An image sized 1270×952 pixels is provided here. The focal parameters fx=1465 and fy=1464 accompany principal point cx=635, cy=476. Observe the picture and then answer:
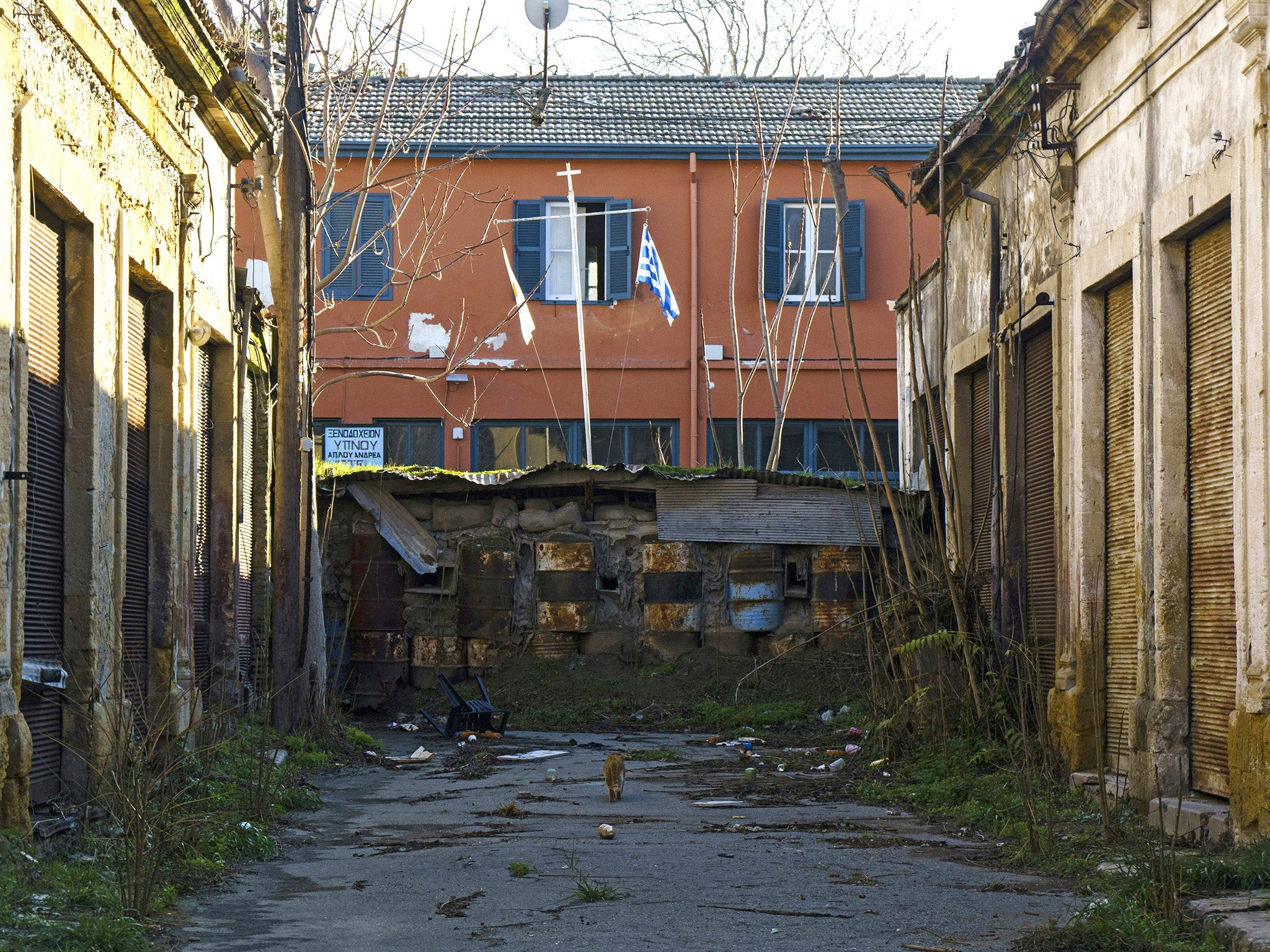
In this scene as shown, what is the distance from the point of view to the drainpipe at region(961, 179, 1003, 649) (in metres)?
11.1

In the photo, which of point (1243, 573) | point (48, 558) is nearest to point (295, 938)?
point (48, 558)

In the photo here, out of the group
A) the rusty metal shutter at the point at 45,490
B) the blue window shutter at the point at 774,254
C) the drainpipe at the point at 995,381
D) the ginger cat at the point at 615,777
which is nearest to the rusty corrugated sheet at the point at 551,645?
the drainpipe at the point at 995,381

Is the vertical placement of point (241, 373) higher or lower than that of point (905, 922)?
higher

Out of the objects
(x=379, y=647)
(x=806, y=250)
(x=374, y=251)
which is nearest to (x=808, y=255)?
(x=806, y=250)

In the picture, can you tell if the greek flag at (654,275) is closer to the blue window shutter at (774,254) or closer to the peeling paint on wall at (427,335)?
the blue window shutter at (774,254)

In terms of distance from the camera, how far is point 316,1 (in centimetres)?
1244

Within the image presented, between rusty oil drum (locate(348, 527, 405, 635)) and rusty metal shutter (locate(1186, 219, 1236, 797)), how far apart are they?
8.98m

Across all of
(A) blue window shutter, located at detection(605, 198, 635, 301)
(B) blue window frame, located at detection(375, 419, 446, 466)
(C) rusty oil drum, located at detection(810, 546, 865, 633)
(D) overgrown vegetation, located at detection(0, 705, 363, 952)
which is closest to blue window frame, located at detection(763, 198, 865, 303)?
(A) blue window shutter, located at detection(605, 198, 635, 301)

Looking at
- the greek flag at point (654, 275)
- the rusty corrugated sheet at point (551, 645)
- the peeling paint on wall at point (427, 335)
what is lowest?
the rusty corrugated sheet at point (551, 645)

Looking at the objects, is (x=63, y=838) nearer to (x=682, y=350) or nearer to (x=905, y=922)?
(x=905, y=922)

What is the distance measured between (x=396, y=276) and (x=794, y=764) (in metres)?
11.5

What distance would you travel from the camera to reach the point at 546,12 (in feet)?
51.0

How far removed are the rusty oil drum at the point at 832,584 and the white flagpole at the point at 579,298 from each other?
411 cm

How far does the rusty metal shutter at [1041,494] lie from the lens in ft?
34.0
